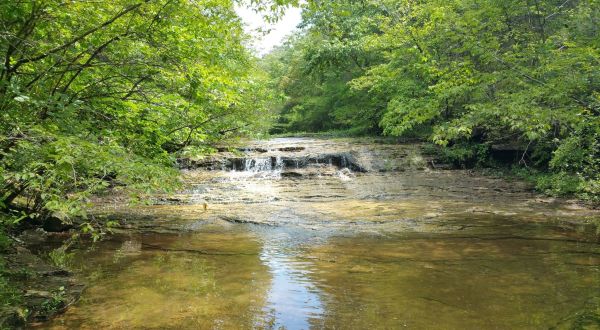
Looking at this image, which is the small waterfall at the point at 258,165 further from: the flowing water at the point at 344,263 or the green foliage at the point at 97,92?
the green foliage at the point at 97,92

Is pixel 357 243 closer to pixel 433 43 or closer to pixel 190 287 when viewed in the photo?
pixel 190 287

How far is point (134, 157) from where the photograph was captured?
14.0 feet

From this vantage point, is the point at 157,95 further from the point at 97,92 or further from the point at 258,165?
the point at 258,165

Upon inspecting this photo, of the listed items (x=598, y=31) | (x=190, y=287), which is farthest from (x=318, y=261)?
(x=598, y=31)

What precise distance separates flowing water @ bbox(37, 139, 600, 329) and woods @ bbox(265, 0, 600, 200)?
1981 millimetres

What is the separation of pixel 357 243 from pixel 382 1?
46.1 ft

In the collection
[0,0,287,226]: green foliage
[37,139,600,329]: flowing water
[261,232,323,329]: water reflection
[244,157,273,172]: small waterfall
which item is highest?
[0,0,287,226]: green foliage

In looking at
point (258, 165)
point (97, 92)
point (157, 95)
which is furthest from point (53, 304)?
point (258, 165)

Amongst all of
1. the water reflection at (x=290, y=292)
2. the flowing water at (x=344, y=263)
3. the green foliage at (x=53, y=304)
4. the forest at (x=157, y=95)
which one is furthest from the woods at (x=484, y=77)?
the green foliage at (x=53, y=304)

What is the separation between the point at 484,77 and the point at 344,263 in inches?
304

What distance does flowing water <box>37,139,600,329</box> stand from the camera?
3.95m

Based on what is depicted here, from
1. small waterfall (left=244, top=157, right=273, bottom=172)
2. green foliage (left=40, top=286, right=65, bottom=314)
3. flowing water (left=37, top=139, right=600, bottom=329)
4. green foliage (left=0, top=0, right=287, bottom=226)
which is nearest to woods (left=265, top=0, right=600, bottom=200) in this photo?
green foliage (left=0, top=0, right=287, bottom=226)

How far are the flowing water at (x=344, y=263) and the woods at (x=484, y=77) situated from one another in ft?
6.50

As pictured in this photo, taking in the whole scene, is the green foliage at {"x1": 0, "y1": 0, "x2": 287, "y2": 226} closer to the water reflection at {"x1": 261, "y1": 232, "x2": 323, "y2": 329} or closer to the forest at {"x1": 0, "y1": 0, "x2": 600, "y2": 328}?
the forest at {"x1": 0, "y1": 0, "x2": 600, "y2": 328}
